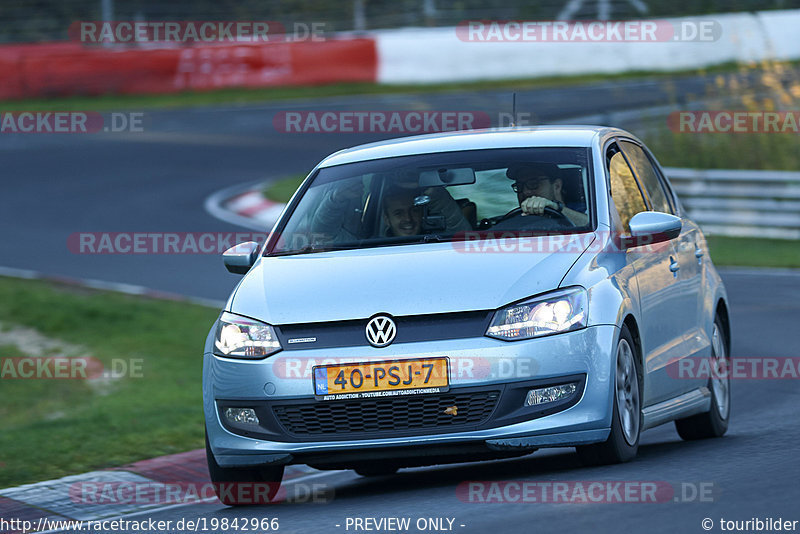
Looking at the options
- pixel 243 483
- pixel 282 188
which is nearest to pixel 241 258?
pixel 243 483

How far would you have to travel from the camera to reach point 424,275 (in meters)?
6.50

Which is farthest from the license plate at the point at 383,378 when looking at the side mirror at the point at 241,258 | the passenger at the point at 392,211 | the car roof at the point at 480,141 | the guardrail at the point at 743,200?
the guardrail at the point at 743,200

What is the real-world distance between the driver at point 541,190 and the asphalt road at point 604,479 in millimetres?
1214

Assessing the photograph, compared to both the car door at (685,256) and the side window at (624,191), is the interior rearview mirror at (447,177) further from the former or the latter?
the car door at (685,256)

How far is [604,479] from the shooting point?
6.20m

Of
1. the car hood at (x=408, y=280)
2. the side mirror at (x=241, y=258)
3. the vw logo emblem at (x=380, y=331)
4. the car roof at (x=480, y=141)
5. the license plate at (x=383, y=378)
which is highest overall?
the car roof at (x=480, y=141)

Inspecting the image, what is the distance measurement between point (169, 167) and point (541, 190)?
18543 millimetres

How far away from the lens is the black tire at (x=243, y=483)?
22.4 feet

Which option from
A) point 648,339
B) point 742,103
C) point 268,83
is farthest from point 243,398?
point 268,83

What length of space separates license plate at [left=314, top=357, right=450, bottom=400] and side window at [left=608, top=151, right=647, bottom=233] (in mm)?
1544

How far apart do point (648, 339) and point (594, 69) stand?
27848 millimetres

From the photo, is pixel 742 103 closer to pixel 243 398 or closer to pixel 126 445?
pixel 126 445
